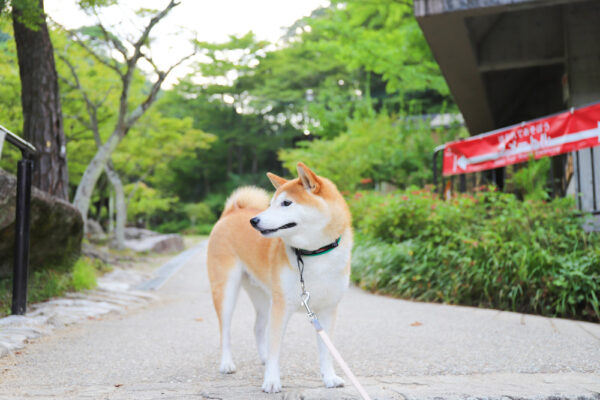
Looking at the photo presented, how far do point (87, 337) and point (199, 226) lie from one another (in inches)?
1136

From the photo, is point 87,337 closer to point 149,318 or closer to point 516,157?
point 149,318

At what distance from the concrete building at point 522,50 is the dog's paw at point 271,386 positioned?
179 inches

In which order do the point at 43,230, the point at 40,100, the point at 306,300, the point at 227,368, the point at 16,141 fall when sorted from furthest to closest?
the point at 40,100 < the point at 43,230 < the point at 16,141 < the point at 227,368 < the point at 306,300

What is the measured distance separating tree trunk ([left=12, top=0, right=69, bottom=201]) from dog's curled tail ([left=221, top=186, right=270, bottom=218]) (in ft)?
15.5

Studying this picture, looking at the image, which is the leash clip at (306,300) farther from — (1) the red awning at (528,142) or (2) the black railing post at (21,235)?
(1) the red awning at (528,142)

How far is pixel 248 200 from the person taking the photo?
11.4 ft

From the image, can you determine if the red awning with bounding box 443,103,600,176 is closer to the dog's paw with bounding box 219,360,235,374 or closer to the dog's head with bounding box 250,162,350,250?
the dog's head with bounding box 250,162,350,250

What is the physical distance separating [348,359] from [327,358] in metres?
0.79

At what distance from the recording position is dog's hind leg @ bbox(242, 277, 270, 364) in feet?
10.2

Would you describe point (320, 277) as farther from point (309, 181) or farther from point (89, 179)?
point (89, 179)

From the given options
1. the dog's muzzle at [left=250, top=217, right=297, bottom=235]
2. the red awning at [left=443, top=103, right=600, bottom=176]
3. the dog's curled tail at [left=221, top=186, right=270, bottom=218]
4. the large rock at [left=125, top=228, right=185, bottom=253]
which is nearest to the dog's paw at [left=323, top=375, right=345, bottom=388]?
the dog's muzzle at [left=250, top=217, right=297, bottom=235]

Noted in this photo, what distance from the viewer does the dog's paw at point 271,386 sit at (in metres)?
2.42

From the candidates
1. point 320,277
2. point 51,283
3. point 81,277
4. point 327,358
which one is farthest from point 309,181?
point 81,277

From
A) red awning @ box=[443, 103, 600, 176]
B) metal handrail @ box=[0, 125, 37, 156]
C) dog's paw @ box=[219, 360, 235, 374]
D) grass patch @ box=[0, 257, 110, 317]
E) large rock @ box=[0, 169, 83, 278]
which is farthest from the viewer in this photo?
red awning @ box=[443, 103, 600, 176]
